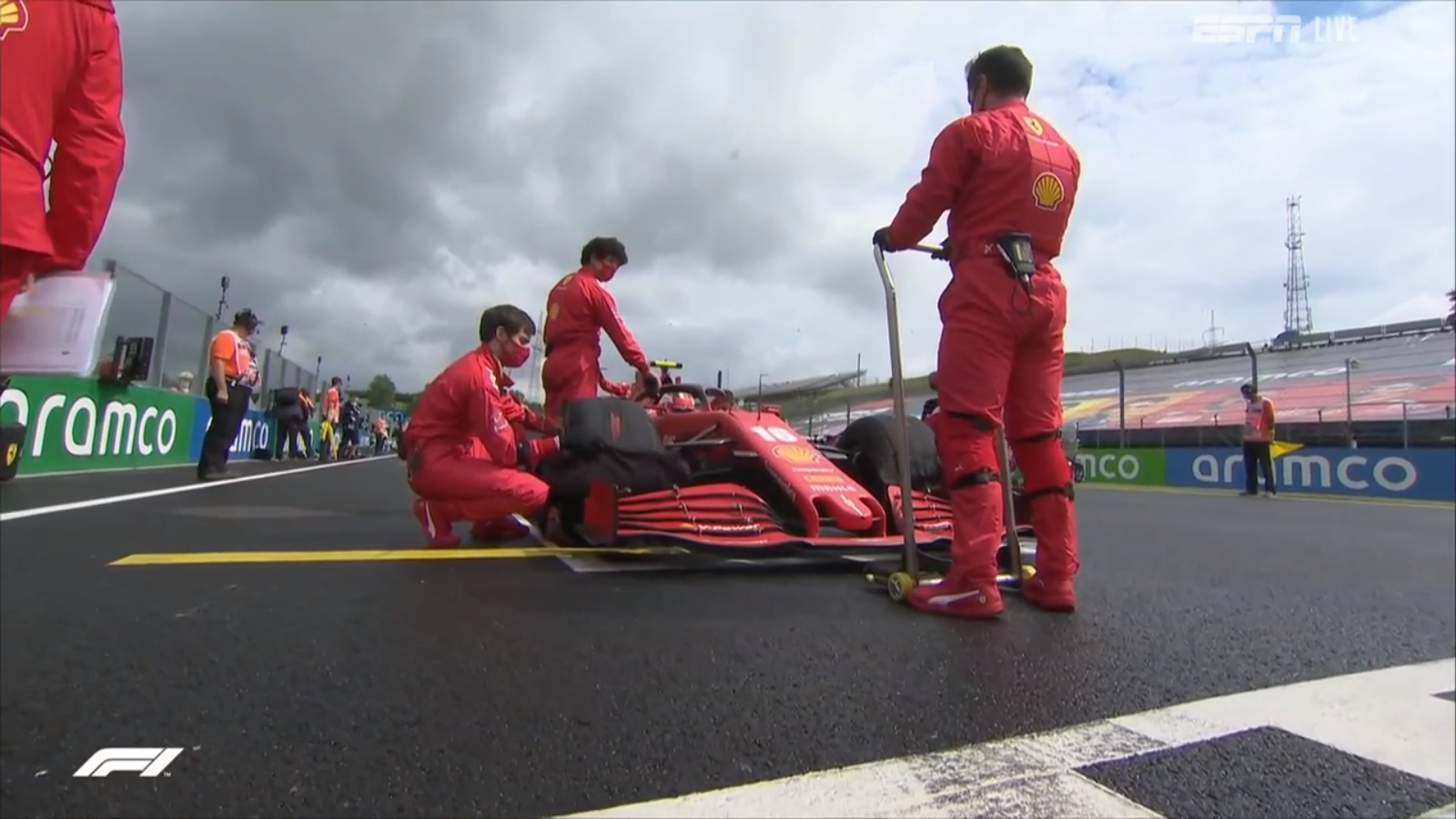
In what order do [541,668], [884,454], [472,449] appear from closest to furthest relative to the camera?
1. [541,668]
2. [884,454]
3. [472,449]

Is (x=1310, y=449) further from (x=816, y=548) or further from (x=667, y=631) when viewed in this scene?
(x=667, y=631)

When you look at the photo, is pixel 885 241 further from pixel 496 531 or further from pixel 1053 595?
pixel 496 531

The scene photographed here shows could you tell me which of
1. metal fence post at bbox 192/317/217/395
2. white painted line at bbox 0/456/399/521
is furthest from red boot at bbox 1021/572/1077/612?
metal fence post at bbox 192/317/217/395

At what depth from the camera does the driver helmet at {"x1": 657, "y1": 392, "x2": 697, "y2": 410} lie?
4.63 metres

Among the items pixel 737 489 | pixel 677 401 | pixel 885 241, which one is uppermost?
pixel 885 241

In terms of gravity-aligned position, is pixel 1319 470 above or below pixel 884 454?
above

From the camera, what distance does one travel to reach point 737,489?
3047mm

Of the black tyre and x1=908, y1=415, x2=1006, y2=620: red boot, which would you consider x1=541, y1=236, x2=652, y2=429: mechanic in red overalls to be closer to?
the black tyre

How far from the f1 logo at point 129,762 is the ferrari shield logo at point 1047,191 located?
7.74ft

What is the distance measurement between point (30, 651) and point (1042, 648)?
89.5 inches

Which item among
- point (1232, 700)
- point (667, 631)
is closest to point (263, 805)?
point (667, 631)

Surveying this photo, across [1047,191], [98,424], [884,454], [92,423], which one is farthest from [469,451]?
[98,424]

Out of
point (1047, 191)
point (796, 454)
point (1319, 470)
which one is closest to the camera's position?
point (1047, 191)

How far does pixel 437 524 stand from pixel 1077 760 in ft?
9.80
